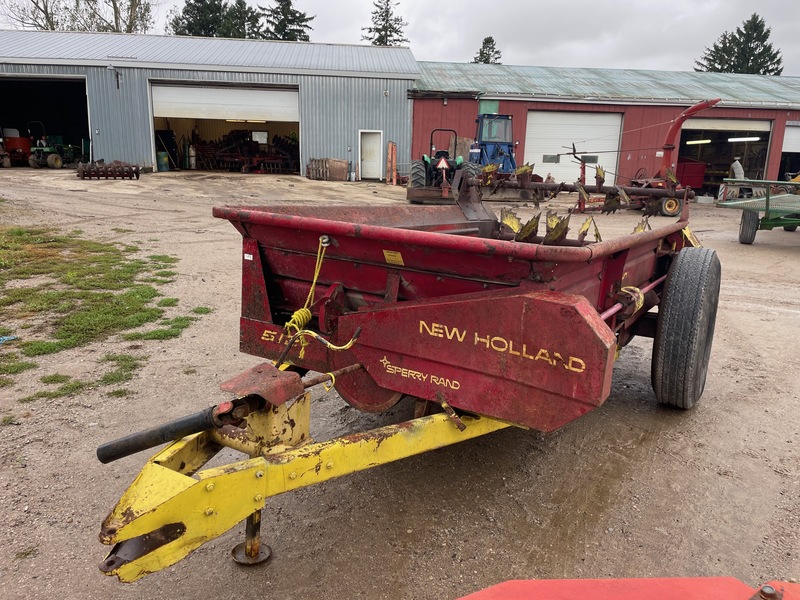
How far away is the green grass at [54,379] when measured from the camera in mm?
3957

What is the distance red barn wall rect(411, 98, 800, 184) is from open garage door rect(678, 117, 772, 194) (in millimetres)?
363

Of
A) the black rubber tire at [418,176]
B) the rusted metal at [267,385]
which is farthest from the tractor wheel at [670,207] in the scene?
the rusted metal at [267,385]

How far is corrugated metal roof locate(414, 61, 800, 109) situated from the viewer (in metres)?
22.2

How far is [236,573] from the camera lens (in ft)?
7.42

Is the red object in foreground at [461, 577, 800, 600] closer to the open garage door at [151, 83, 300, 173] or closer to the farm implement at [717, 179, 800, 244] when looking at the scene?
the farm implement at [717, 179, 800, 244]

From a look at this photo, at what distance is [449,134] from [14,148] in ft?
53.8

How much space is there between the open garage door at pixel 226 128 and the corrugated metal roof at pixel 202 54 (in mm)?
962

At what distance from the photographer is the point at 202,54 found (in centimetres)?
2236

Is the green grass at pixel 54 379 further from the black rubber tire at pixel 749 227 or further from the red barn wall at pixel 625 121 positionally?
the red barn wall at pixel 625 121

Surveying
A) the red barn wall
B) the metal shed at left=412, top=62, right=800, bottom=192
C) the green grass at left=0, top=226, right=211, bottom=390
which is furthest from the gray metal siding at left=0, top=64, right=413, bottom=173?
the green grass at left=0, top=226, right=211, bottom=390

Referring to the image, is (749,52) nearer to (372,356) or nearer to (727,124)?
(727,124)

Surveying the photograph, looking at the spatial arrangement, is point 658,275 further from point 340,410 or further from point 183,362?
point 183,362

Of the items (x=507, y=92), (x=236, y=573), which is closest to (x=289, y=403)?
(x=236, y=573)

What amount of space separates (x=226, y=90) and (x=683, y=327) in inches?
828
